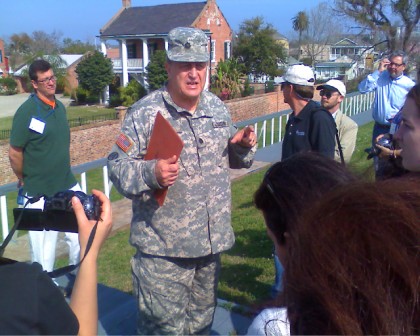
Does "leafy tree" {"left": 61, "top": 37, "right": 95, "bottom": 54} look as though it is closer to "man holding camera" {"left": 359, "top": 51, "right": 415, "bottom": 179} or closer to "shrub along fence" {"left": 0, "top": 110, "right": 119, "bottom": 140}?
"shrub along fence" {"left": 0, "top": 110, "right": 119, "bottom": 140}

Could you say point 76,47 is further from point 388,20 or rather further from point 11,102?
point 388,20

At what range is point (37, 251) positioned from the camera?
4043 mm

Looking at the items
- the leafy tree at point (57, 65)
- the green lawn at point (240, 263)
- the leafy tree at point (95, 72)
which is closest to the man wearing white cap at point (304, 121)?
the green lawn at point (240, 263)

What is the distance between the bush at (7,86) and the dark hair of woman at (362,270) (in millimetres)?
53702

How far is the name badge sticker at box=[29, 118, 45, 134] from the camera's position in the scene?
3982mm

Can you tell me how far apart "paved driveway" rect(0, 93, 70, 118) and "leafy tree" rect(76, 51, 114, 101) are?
2.70 meters

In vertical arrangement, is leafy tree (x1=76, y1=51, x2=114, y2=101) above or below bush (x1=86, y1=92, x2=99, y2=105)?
above

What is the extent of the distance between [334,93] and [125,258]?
8.36 ft

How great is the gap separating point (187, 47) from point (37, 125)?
67.2 inches

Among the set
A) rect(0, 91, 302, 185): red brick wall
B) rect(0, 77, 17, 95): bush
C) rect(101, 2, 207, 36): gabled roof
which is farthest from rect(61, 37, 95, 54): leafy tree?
rect(0, 91, 302, 185): red brick wall

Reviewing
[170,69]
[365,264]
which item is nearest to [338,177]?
[365,264]

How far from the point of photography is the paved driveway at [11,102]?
37.7 metres

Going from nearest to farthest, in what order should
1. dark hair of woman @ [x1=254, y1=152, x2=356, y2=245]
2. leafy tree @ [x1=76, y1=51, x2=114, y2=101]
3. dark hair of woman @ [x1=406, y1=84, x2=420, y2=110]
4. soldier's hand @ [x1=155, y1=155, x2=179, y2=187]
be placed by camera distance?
dark hair of woman @ [x1=254, y1=152, x2=356, y2=245] → dark hair of woman @ [x1=406, y1=84, x2=420, y2=110] → soldier's hand @ [x1=155, y1=155, x2=179, y2=187] → leafy tree @ [x1=76, y1=51, x2=114, y2=101]

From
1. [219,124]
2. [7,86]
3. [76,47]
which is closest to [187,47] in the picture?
[219,124]
